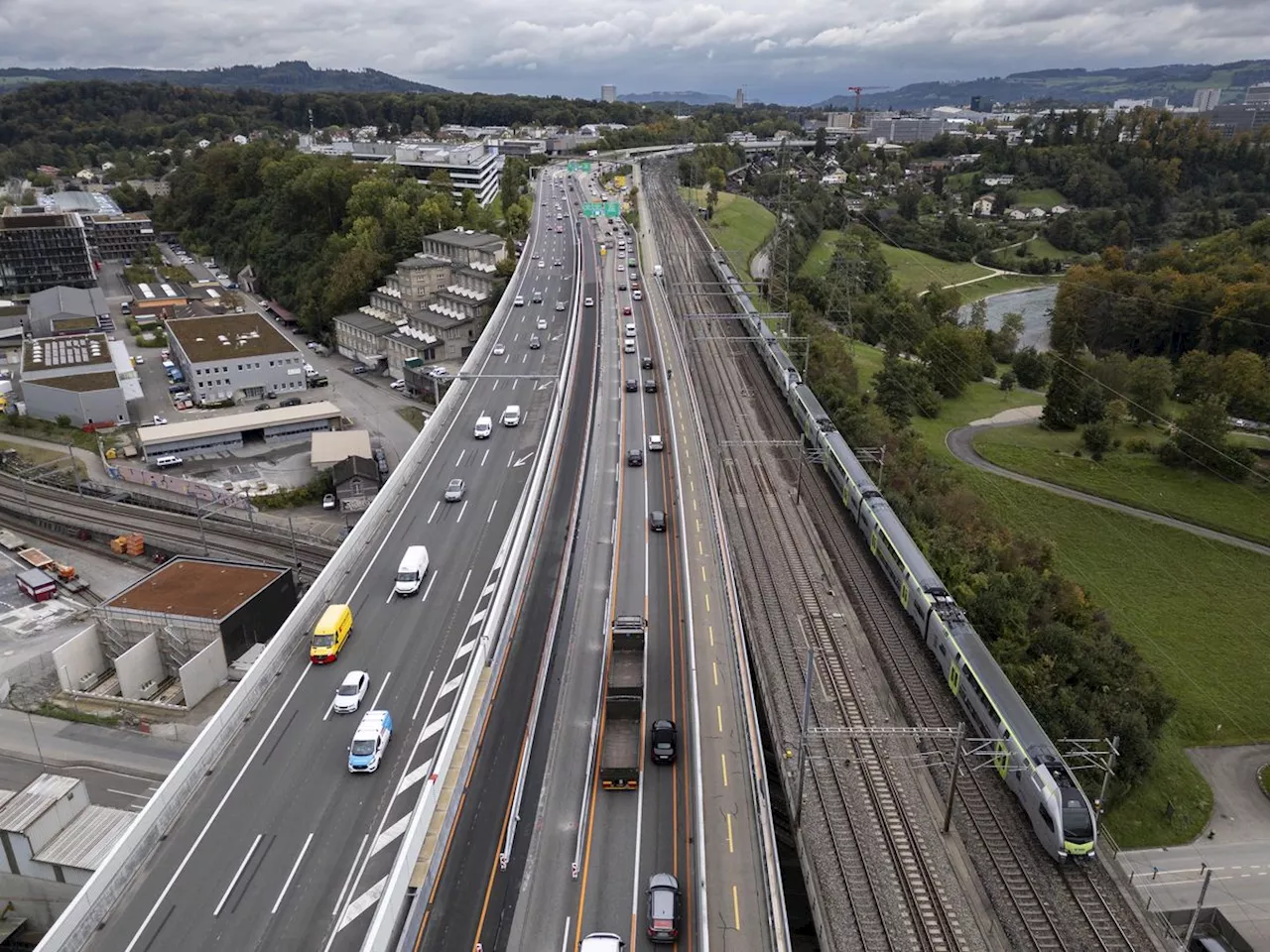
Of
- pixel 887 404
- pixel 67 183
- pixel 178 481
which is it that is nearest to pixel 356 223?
pixel 178 481

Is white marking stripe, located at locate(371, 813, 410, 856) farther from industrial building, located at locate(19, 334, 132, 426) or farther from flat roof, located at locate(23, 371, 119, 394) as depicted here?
flat roof, located at locate(23, 371, 119, 394)

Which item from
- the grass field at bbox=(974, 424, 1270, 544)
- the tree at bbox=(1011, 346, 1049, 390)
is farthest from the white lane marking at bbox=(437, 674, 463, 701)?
the tree at bbox=(1011, 346, 1049, 390)

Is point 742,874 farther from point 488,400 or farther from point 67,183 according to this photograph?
point 67,183

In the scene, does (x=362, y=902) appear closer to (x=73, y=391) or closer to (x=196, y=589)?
(x=196, y=589)

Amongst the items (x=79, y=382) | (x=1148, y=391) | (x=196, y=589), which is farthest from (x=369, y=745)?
(x=1148, y=391)

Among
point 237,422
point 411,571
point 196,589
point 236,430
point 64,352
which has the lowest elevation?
point 236,430

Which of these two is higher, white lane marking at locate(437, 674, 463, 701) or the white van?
the white van
